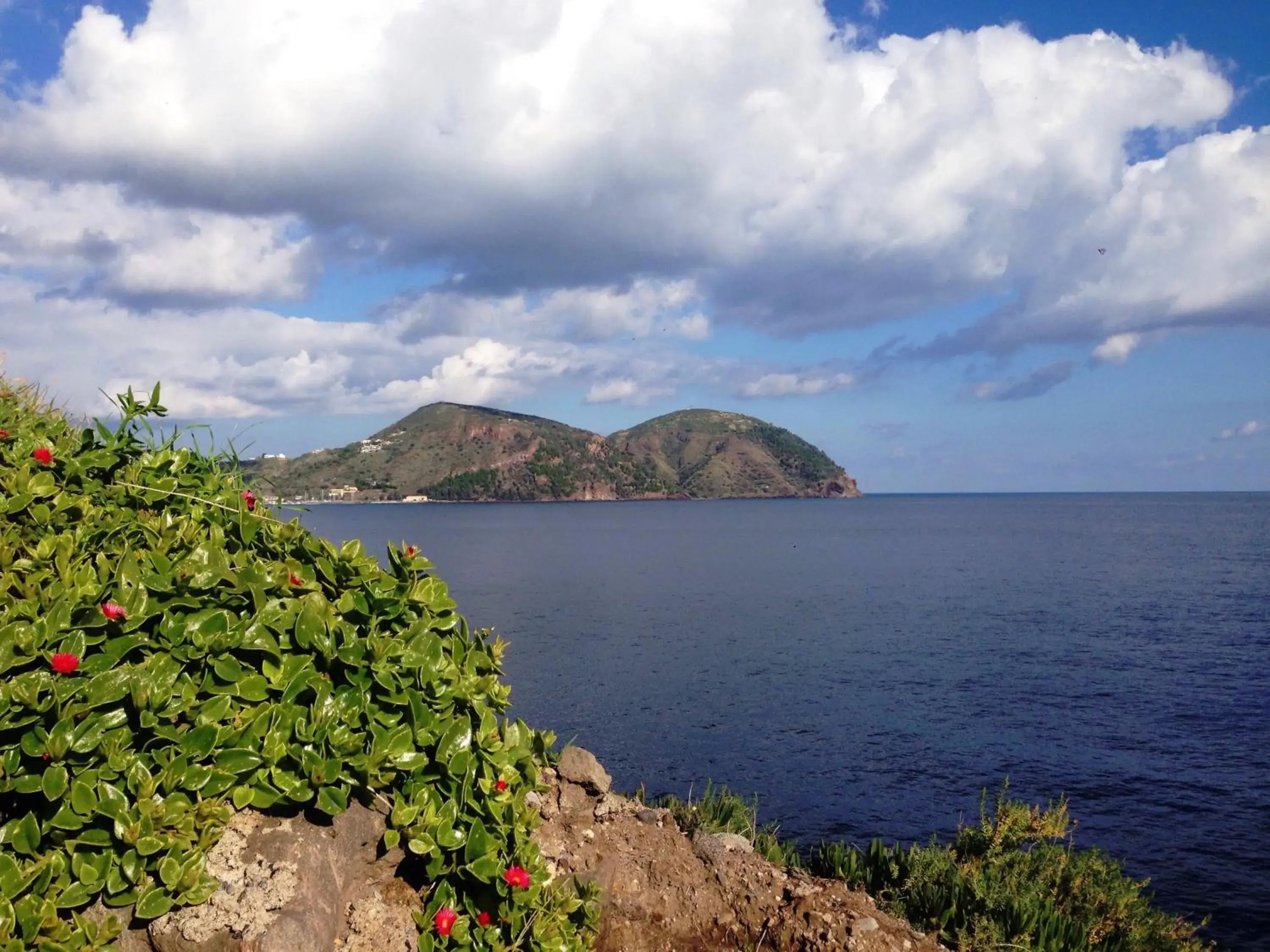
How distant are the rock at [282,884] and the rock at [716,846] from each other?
3.39 metres

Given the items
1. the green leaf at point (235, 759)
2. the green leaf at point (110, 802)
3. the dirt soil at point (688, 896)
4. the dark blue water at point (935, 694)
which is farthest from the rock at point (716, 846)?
the dark blue water at point (935, 694)

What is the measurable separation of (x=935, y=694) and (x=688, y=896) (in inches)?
1091

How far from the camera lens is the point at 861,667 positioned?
119 feet

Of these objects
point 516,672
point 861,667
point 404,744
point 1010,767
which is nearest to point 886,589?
point 861,667

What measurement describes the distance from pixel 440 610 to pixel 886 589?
6217 cm

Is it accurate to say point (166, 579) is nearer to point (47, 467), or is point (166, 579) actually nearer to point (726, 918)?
point (47, 467)

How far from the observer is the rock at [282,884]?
11.9ft

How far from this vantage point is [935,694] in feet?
104

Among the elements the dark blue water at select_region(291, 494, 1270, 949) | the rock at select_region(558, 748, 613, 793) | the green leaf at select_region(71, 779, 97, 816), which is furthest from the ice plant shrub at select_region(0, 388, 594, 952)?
the dark blue water at select_region(291, 494, 1270, 949)

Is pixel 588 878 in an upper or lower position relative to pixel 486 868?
lower

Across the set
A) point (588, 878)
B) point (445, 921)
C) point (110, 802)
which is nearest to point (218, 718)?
point (110, 802)

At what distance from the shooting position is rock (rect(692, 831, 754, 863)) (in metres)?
6.99

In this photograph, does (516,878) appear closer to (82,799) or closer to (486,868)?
(486,868)

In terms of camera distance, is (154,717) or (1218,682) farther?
(1218,682)
